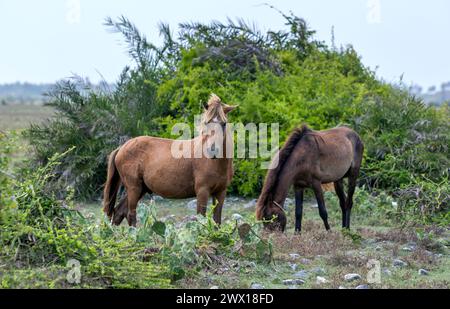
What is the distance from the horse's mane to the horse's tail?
2.12 meters

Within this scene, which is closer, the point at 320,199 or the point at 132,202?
the point at 132,202

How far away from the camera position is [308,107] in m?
15.4

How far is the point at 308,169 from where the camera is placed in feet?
36.8

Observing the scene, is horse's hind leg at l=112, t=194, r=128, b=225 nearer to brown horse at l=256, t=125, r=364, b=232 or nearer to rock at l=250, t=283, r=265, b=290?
brown horse at l=256, t=125, r=364, b=232

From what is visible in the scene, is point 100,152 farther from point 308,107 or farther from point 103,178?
point 308,107

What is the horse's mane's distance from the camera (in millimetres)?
10828

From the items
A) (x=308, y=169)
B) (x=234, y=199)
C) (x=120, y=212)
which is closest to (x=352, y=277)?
(x=308, y=169)

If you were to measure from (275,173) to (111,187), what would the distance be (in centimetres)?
237

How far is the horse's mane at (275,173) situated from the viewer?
10828 millimetres

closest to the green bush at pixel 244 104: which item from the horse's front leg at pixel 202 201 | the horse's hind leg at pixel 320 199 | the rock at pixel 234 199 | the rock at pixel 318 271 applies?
the rock at pixel 234 199

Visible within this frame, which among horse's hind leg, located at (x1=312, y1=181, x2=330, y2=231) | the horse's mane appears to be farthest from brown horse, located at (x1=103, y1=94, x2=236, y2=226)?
horse's hind leg, located at (x1=312, y1=181, x2=330, y2=231)

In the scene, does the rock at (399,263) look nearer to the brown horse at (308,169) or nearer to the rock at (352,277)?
the rock at (352,277)

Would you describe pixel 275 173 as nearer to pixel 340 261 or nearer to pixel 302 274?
pixel 340 261

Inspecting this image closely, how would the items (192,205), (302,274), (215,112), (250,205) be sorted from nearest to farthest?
(302,274), (215,112), (250,205), (192,205)
